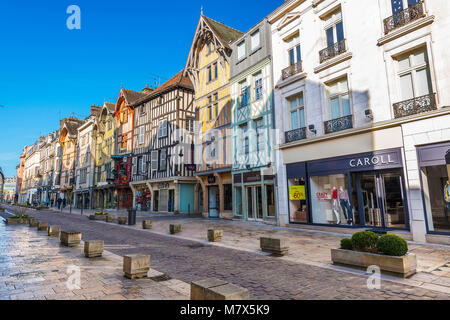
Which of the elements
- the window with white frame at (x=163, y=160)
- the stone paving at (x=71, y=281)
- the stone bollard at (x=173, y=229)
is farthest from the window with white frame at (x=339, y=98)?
the window with white frame at (x=163, y=160)

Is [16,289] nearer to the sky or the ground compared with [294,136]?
nearer to the ground

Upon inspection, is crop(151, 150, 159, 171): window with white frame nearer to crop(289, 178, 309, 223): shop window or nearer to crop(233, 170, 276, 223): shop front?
crop(233, 170, 276, 223): shop front

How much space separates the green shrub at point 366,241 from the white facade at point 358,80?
4560 millimetres

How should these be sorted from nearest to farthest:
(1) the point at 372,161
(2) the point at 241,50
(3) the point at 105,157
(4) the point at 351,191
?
(1) the point at 372,161, (4) the point at 351,191, (2) the point at 241,50, (3) the point at 105,157

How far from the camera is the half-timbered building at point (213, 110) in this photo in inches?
761

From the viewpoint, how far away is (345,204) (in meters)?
11.4

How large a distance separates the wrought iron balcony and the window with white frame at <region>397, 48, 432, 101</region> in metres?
4.47

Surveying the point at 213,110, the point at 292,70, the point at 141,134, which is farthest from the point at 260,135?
the point at 141,134

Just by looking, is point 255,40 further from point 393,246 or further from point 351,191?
point 393,246

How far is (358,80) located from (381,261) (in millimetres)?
8194

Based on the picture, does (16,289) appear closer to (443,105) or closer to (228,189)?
(443,105)

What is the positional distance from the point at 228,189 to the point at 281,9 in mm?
11858

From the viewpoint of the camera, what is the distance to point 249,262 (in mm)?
6684
